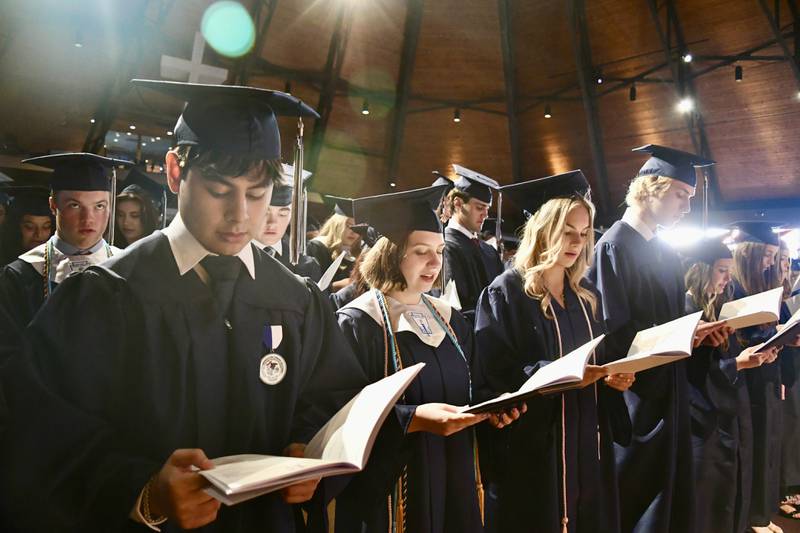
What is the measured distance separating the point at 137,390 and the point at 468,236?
3.55 meters

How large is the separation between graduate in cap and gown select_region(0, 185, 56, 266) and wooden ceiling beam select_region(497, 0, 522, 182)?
9795mm

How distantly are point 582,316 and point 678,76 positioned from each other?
1063cm

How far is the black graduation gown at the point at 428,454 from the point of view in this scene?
2.18 meters

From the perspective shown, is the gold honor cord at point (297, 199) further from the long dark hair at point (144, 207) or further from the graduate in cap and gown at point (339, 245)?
the graduate in cap and gown at point (339, 245)

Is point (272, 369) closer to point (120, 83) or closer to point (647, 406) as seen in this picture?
point (647, 406)

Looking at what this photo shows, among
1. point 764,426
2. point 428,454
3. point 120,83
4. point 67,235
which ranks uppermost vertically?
point 120,83

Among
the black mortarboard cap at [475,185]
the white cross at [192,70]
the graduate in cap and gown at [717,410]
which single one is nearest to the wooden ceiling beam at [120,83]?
the white cross at [192,70]

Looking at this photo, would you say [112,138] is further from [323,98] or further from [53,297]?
[53,297]

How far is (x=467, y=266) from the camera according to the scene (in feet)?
14.9

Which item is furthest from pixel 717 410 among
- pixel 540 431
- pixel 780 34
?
pixel 780 34

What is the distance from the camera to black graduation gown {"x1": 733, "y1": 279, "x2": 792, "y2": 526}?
14.1ft

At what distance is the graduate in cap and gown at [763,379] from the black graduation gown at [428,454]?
9.59 feet

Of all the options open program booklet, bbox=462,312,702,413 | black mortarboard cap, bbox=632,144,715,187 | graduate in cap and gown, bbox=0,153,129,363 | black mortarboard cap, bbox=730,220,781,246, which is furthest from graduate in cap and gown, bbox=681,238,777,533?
graduate in cap and gown, bbox=0,153,129,363

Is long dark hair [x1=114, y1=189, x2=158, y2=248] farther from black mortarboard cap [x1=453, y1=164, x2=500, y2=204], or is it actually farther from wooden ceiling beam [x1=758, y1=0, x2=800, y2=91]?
wooden ceiling beam [x1=758, y1=0, x2=800, y2=91]
